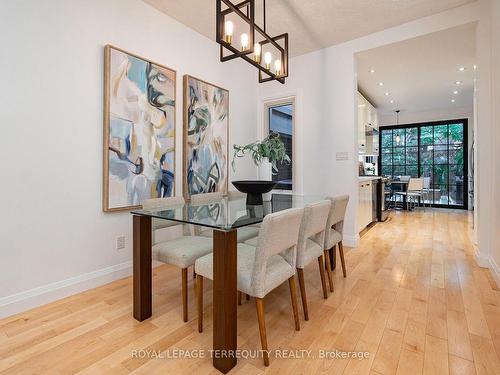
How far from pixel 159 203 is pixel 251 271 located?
1.09 meters

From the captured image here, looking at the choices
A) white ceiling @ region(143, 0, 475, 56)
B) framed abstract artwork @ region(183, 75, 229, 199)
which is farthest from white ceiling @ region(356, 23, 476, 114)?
framed abstract artwork @ region(183, 75, 229, 199)

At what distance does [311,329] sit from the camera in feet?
5.86

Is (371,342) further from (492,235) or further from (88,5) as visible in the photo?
(88,5)

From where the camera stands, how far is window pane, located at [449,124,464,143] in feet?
23.1

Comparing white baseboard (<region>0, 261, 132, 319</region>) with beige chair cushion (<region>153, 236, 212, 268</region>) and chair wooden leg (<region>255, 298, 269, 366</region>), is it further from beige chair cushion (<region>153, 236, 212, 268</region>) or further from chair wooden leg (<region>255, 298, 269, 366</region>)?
chair wooden leg (<region>255, 298, 269, 366</region>)

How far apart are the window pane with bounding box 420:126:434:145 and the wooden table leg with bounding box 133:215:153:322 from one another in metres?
8.01

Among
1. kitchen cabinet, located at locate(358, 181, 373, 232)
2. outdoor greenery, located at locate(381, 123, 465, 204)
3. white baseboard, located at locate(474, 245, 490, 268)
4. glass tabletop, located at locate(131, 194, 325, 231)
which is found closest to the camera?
glass tabletop, located at locate(131, 194, 325, 231)

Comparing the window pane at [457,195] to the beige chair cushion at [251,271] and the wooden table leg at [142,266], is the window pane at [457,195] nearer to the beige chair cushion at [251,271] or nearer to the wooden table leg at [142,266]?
the beige chair cushion at [251,271]

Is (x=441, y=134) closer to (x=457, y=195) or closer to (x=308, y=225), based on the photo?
(x=457, y=195)

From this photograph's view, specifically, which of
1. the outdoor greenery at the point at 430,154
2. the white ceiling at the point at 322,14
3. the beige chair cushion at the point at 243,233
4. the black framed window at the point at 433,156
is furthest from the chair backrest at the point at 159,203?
the outdoor greenery at the point at 430,154

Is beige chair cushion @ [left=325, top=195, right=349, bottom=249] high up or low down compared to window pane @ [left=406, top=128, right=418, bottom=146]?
down

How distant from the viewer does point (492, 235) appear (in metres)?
2.77

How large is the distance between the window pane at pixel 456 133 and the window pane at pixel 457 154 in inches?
5.9

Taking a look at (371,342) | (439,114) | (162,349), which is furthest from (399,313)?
(439,114)
